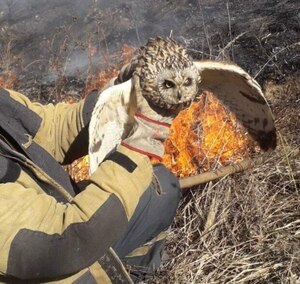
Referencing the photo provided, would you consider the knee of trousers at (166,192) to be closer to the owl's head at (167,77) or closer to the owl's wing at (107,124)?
the owl's wing at (107,124)

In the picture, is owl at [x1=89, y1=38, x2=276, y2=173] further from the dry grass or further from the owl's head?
the dry grass

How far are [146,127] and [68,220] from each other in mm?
480

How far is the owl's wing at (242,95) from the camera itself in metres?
2.68

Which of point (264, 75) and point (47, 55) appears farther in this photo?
point (47, 55)

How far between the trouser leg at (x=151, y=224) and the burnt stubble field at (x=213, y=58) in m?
0.12

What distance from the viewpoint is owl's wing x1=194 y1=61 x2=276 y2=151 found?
2.68m

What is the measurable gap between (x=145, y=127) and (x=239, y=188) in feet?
4.11

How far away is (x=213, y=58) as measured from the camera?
4.50 m

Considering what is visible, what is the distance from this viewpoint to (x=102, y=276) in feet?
8.56

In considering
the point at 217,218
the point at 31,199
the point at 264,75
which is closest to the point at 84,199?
the point at 31,199

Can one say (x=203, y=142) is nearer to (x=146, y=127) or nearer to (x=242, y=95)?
(x=242, y=95)

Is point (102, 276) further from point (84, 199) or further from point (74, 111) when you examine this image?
point (74, 111)

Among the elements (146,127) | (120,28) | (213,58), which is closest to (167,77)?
(146,127)

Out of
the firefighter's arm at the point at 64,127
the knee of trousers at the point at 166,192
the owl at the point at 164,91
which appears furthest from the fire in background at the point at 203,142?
the firefighter's arm at the point at 64,127
